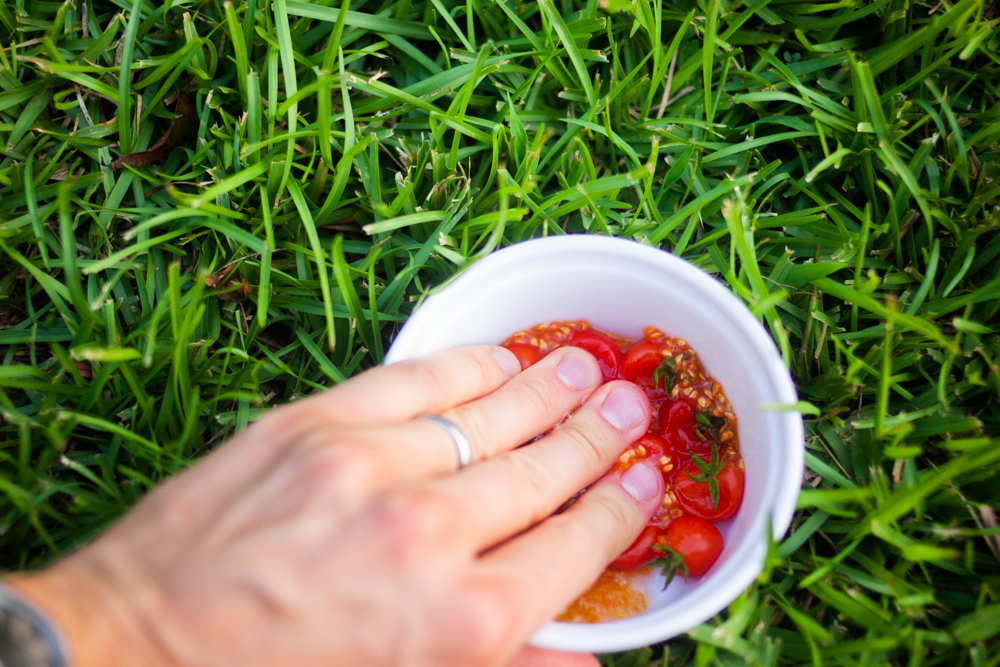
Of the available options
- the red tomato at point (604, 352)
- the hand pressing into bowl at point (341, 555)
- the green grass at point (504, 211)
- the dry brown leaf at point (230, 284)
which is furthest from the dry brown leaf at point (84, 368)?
the red tomato at point (604, 352)

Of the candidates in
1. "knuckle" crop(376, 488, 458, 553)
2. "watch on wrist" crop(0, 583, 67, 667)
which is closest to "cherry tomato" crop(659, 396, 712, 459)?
"knuckle" crop(376, 488, 458, 553)

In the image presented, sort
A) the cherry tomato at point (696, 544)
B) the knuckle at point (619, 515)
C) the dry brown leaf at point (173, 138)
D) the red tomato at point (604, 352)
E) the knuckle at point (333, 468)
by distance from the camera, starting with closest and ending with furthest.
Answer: the knuckle at point (333, 468) < the knuckle at point (619, 515) < the cherry tomato at point (696, 544) < the red tomato at point (604, 352) < the dry brown leaf at point (173, 138)

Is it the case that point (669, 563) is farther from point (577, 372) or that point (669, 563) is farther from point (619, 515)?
point (577, 372)

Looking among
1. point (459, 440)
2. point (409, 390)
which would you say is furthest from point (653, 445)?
point (409, 390)

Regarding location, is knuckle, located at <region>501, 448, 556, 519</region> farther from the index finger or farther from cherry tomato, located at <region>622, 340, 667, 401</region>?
cherry tomato, located at <region>622, 340, 667, 401</region>

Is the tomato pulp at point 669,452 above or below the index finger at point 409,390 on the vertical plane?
below

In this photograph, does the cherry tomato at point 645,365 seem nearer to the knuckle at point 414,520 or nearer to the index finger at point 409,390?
the index finger at point 409,390

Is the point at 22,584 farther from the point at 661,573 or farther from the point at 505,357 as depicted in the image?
the point at 661,573
